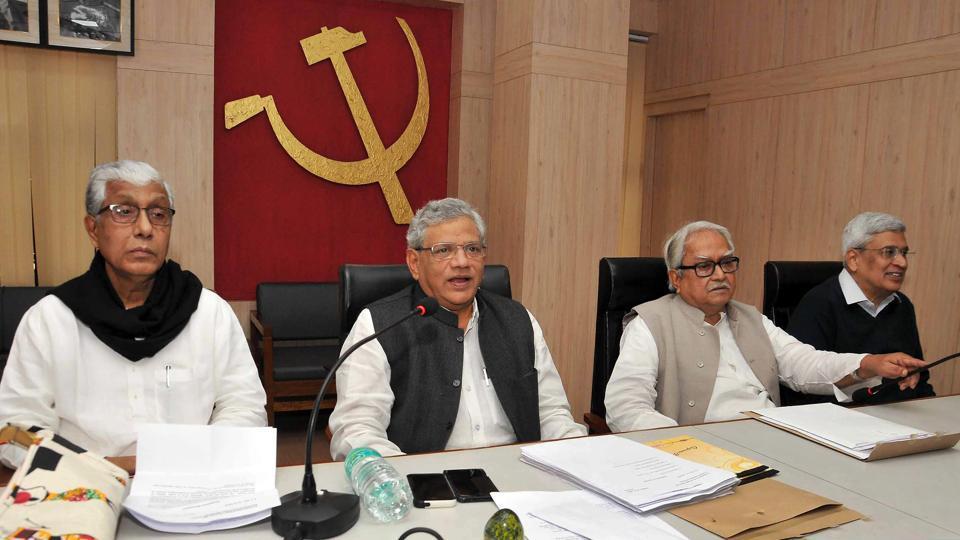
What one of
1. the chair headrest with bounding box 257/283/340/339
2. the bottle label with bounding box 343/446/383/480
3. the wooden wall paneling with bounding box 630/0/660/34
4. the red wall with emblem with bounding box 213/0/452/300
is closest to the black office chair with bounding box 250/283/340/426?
the chair headrest with bounding box 257/283/340/339

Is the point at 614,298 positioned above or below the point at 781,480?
above

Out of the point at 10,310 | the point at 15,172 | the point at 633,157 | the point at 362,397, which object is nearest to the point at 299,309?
the point at 10,310

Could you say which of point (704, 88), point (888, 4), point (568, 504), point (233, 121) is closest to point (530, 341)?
point (568, 504)

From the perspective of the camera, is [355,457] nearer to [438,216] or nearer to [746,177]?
[438,216]

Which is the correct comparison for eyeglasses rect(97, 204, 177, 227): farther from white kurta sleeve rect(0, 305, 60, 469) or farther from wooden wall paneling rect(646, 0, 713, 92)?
wooden wall paneling rect(646, 0, 713, 92)

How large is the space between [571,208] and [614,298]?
1.71 meters

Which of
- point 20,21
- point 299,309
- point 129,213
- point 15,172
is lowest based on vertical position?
point 299,309

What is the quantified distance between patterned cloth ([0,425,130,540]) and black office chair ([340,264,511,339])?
106cm

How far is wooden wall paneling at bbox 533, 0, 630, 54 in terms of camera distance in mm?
4082

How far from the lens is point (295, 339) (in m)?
4.24

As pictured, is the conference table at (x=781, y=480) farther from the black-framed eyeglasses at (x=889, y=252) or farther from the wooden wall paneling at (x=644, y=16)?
the wooden wall paneling at (x=644, y=16)

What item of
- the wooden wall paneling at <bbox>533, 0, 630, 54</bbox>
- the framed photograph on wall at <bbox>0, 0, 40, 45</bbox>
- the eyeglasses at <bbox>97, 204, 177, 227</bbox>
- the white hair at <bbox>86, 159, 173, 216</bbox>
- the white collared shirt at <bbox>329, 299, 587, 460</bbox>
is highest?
the wooden wall paneling at <bbox>533, 0, 630, 54</bbox>

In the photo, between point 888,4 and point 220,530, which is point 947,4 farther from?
point 220,530

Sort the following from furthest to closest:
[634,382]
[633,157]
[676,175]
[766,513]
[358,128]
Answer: [633,157] → [676,175] → [358,128] → [634,382] → [766,513]
